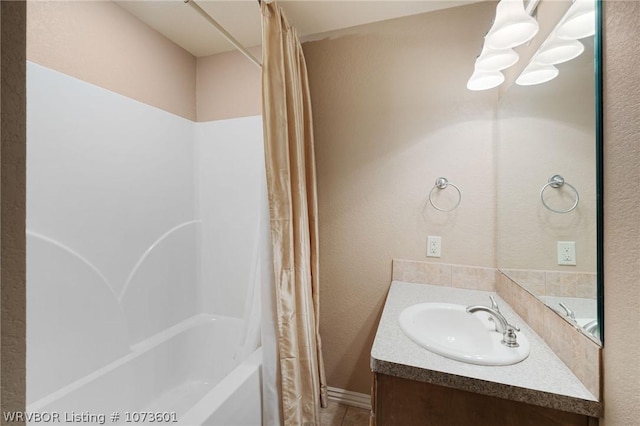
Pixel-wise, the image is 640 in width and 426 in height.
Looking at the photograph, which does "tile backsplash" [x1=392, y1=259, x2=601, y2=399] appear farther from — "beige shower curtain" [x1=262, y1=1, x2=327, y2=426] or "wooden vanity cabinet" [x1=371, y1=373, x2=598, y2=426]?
"beige shower curtain" [x1=262, y1=1, x2=327, y2=426]

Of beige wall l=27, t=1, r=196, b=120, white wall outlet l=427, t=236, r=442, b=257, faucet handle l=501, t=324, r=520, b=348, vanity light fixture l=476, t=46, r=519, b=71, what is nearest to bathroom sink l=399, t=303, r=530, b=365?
faucet handle l=501, t=324, r=520, b=348

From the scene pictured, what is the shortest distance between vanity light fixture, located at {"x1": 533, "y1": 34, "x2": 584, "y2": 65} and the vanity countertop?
0.97 metres

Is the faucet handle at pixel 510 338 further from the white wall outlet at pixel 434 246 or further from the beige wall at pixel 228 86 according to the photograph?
the beige wall at pixel 228 86

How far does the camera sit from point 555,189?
994 mm

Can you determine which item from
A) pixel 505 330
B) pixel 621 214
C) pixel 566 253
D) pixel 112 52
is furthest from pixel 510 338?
pixel 112 52

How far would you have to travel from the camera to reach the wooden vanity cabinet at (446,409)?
2.42 ft

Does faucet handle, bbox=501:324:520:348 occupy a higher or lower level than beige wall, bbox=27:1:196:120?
lower

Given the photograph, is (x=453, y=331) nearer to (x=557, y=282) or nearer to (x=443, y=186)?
(x=557, y=282)

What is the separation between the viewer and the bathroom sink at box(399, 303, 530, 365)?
3.01 ft

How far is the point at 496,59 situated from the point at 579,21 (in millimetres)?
378

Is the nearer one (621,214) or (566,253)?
(621,214)

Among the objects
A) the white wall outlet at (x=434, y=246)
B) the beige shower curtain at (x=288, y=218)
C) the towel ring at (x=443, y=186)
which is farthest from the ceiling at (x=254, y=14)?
the white wall outlet at (x=434, y=246)

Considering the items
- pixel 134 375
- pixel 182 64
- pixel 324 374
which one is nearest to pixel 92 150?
pixel 182 64

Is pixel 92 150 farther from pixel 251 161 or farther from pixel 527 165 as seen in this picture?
pixel 527 165
